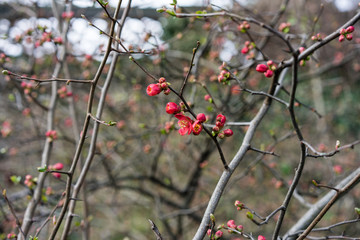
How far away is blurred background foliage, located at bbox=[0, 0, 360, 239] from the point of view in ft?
13.5

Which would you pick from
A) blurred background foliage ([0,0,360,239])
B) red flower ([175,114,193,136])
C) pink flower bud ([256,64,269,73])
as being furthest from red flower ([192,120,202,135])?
blurred background foliage ([0,0,360,239])

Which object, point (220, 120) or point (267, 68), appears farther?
point (267, 68)

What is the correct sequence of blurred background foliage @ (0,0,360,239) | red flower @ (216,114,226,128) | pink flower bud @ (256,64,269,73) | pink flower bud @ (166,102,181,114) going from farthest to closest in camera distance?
blurred background foliage @ (0,0,360,239)
pink flower bud @ (256,64,269,73)
red flower @ (216,114,226,128)
pink flower bud @ (166,102,181,114)

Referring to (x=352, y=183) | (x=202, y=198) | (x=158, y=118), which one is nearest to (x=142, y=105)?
(x=158, y=118)

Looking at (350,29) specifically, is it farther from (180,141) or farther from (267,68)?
(180,141)

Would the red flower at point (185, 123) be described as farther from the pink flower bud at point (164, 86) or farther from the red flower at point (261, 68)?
the red flower at point (261, 68)

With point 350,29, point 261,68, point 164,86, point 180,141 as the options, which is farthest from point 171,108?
point 180,141

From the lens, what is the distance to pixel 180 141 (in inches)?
225

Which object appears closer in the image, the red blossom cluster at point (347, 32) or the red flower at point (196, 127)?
the red flower at point (196, 127)

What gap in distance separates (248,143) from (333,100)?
7202mm

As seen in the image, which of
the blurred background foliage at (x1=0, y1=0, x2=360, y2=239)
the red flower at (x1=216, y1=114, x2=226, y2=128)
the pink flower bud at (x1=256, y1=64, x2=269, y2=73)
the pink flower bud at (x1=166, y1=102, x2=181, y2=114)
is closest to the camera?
the pink flower bud at (x1=166, y1=102, x2=181, y2=114)

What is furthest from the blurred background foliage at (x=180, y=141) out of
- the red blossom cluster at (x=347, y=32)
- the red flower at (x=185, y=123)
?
the red flower at (x=185, y=123)

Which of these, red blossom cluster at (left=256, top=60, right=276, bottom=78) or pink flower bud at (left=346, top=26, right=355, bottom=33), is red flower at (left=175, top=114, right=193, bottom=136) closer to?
red blossom cluster at (left=256, top=60, right=276, bottom=78)

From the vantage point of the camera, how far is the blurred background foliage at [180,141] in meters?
4.12
